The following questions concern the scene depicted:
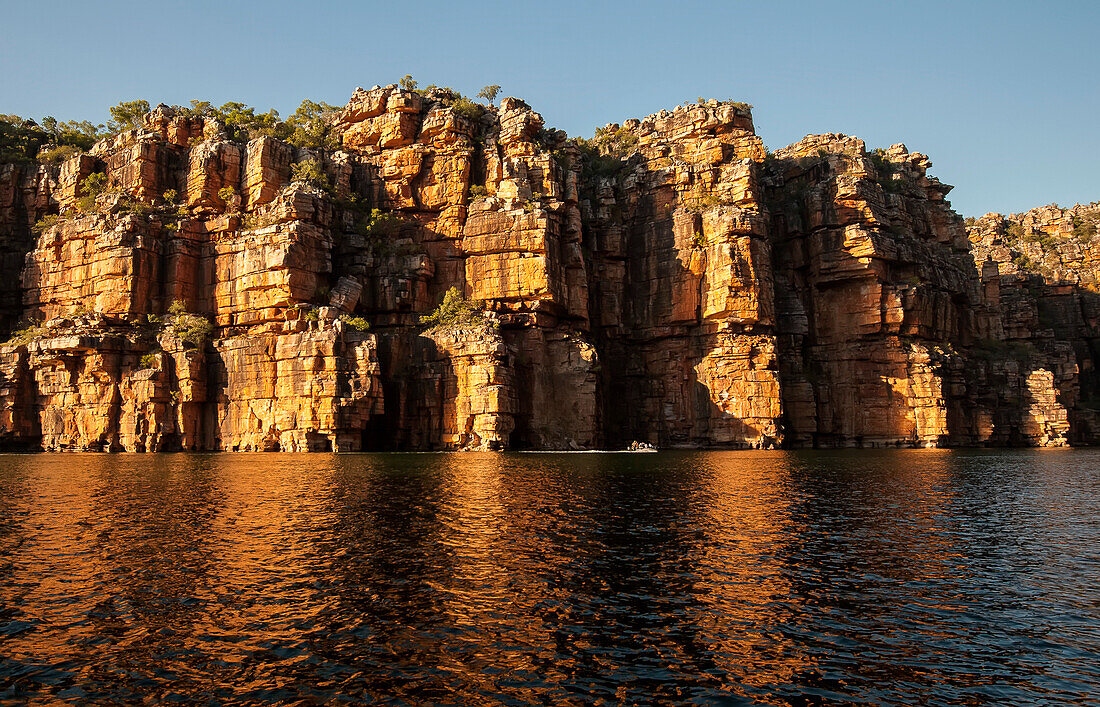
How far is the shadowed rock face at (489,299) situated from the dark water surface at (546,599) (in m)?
45.0

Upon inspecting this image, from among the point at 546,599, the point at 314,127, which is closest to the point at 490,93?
the point at 314,127

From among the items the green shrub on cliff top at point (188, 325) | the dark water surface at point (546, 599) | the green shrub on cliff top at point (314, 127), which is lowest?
the dark water surface at point (546, 599)

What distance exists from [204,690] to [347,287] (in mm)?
74754

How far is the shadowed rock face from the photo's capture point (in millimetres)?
78938

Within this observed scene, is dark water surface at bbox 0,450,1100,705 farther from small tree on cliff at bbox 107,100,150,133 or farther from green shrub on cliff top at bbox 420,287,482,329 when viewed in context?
small tree on cliff at bbox 107,100,150,133

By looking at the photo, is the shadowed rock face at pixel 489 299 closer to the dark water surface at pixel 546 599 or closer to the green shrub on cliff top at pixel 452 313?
the green shrub on cliff top at pixel 452 313

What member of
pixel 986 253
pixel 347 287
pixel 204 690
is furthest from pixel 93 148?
pixel 986 253

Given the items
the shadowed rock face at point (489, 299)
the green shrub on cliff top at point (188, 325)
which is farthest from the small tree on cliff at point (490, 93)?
the green shrub on cliff top at point (188, 325)

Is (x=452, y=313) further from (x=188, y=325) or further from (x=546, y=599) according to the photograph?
(x=546, y=599)

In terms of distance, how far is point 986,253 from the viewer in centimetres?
12719

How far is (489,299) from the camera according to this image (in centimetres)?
8762

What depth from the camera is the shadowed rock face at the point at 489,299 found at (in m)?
78.9

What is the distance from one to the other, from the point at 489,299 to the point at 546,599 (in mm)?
71089

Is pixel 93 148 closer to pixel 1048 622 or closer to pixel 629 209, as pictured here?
pixel 629 209
